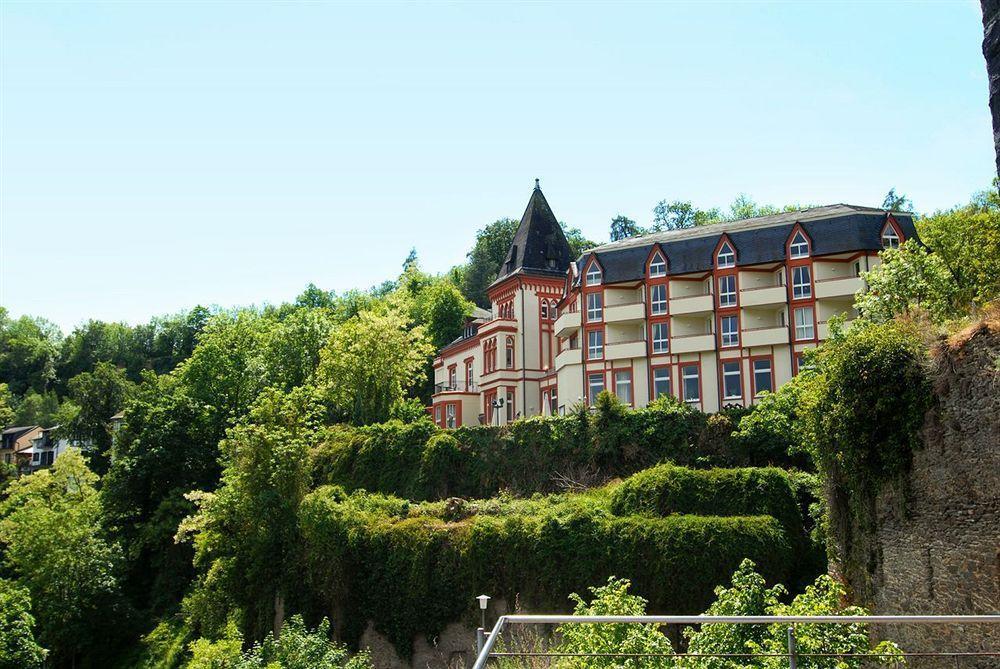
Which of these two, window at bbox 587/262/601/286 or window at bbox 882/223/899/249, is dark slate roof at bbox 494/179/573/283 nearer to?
window at bbox 587/262/601/286

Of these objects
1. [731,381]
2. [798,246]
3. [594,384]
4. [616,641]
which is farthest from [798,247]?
[616,641]

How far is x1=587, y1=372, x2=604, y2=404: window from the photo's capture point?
43531 mm

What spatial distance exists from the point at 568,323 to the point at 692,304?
6707 mm

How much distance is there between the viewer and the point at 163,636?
39875 millimetres

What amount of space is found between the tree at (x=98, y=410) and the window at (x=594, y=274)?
4010 centimetres

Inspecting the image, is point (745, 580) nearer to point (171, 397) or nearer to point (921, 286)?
point (921, 286)

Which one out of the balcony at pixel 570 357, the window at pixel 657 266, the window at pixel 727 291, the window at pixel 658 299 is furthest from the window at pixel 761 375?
the balcony at pixel 570 357

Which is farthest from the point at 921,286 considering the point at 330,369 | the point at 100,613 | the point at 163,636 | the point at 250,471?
the point at 100,613

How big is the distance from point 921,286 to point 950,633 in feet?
47.6

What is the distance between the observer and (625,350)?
42906mm

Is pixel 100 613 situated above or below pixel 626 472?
below

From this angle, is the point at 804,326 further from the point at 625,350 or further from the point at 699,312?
the point at 625,350

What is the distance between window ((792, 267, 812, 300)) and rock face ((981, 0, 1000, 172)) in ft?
98.1

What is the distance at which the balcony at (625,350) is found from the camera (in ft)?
140
